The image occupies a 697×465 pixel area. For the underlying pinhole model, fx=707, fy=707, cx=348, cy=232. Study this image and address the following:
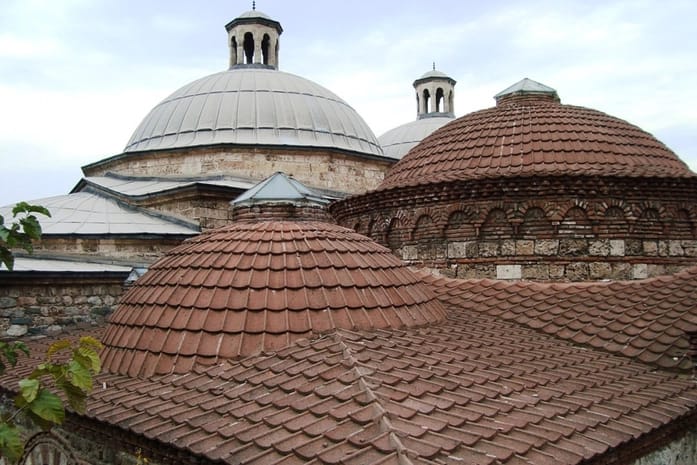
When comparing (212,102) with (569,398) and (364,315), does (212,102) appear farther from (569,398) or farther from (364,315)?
(569,398)

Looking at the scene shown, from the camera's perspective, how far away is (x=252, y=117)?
1717cm

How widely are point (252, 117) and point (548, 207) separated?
10399 mm

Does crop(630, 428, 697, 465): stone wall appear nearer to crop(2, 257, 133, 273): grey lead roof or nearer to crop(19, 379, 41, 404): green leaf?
crop(19, 379, 41, 404): green leaf

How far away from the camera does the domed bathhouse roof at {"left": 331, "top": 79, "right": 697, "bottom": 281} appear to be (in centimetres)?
815

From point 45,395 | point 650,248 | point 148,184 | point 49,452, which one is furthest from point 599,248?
point 148,184

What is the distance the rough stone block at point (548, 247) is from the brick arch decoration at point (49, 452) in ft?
17.6

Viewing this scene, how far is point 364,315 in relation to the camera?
18.7 feet

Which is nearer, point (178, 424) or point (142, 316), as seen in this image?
point (178, 424)

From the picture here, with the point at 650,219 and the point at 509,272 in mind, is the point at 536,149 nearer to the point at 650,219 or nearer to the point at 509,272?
the point at 650,219

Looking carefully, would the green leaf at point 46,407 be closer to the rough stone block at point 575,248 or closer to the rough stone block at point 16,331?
the rough stone block at point 575,248

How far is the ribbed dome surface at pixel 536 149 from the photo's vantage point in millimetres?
8594

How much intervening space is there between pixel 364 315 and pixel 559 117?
5.18m

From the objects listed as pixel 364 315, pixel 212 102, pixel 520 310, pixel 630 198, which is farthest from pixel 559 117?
pixel 212 102

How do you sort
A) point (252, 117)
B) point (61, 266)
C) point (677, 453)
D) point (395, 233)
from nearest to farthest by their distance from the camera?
point (677, 453), point (395, 233), point (61, 266), point (252, 117)
